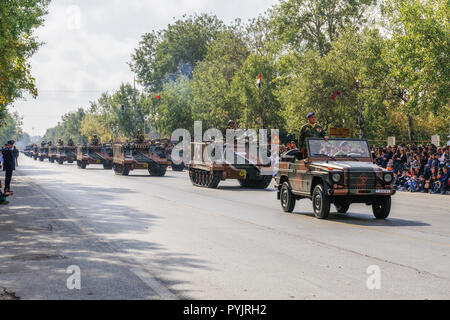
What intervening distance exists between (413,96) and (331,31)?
3087 cm

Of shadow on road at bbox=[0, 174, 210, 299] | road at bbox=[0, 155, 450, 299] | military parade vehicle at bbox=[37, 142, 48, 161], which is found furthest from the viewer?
military parade vehicle at bbox=[37, 142, 48, 161]

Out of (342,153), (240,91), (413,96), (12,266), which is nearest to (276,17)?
(240,91)

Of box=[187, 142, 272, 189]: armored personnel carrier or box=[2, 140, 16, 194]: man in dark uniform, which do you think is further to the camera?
box=[187, 142, 272, 189]: armored personnel carrier

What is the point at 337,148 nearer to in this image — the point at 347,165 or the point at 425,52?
the point at 347,165

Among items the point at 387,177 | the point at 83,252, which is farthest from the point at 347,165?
the point at 83,252

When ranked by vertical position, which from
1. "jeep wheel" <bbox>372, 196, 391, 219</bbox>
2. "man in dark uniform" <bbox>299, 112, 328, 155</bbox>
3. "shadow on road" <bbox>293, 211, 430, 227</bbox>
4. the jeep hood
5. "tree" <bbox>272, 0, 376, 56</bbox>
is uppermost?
"tree" <bbox>272, 0, 376, 56</bbox>

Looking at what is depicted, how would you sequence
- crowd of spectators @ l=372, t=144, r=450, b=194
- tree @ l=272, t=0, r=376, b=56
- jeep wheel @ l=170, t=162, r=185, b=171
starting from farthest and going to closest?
tree @ l=272, t=0, r=376, b=56 → jeep wheel @ l=170, t=162, r=185, b=171 → crowd of spectators @ l=372, t=144, r=450, b=194

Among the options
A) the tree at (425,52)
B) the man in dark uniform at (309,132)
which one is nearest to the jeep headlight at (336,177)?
the man in dark uniform at (309,132)

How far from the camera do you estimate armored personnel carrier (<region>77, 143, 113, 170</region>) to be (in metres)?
48.1

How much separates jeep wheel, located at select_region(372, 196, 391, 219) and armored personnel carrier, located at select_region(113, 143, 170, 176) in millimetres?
21862

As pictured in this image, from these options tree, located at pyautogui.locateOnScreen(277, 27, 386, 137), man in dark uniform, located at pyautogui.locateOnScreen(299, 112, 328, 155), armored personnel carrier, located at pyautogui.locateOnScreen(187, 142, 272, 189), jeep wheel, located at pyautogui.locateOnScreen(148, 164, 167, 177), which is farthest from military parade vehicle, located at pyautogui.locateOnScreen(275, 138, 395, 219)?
tree, located at pyautogui.locateOnScreen(277, 27, 386, 137)

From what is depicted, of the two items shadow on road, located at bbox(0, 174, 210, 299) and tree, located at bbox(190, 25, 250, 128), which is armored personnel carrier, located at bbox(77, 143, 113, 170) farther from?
shadow on road, located at bbox(0, 174, 210, 299)

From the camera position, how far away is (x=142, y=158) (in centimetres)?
3556

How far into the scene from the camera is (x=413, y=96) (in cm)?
3038
